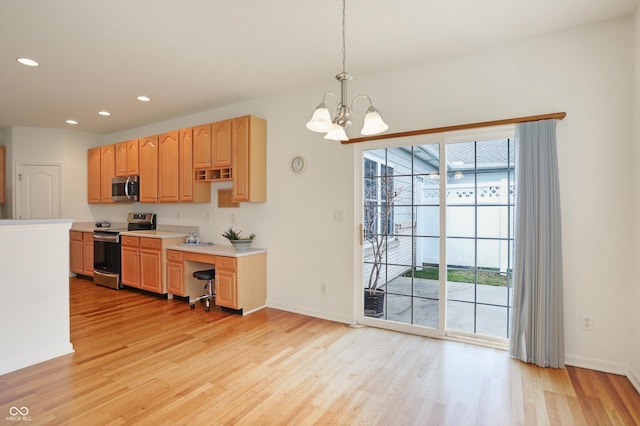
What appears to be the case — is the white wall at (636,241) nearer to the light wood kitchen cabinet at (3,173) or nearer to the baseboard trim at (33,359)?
the baseboard trim at (33,359)

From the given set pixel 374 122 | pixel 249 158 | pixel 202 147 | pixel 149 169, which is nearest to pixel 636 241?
pixel 374 122

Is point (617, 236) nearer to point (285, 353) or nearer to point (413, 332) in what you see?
point (413, 332)

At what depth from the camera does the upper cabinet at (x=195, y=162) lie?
430 cm

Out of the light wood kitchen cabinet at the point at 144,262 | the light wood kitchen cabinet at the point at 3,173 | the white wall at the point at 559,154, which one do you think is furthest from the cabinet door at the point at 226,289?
the light wood kitchen cabinet at the point at 3,173

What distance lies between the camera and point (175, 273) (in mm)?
4672

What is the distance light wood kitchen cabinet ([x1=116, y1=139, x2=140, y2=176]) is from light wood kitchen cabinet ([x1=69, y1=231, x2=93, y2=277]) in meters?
1.26

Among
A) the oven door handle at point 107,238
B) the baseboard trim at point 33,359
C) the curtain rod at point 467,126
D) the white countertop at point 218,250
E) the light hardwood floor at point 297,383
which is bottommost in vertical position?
the light hardwood floor at point 297,383

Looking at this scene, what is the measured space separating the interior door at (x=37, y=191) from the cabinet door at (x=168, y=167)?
2.67 m

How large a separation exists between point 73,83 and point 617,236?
225 inches

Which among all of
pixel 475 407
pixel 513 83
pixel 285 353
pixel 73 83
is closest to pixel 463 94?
pixel 513 83

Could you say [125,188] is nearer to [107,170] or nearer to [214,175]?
[107,170]

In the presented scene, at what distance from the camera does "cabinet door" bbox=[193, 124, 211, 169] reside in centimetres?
462

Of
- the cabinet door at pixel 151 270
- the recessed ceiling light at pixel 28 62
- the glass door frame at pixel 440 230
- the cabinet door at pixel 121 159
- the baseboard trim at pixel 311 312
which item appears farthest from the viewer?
the cabinet door at pixel 121 159

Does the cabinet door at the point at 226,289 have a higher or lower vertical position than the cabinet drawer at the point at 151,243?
lower
